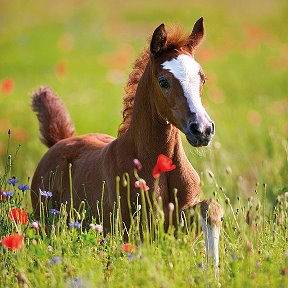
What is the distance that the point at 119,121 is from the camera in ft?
43.8

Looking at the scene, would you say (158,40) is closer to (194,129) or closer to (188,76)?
(188,76)

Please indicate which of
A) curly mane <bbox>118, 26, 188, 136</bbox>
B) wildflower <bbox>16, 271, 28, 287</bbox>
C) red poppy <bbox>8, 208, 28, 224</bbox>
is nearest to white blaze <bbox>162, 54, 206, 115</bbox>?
curly mane <bbox>118, 26, 188, 136</bbox>

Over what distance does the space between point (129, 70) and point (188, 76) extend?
11159mm

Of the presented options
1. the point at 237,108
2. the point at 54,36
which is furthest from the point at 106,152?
the point at 54,36

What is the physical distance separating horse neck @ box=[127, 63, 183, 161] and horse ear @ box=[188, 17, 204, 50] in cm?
35

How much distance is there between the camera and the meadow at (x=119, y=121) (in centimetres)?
486

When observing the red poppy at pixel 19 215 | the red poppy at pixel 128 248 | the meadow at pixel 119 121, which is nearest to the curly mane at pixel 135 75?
the meadow at pixel 119 121

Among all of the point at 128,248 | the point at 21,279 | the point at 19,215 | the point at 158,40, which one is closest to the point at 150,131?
the point at 158,40

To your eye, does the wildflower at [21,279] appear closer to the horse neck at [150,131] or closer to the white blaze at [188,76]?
the white blaze at [188,76]

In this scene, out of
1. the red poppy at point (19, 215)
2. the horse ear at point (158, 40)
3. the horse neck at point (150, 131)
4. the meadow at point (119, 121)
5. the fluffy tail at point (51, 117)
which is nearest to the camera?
the meadow at point (119, 121)

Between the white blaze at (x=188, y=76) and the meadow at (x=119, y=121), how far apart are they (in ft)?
1.58

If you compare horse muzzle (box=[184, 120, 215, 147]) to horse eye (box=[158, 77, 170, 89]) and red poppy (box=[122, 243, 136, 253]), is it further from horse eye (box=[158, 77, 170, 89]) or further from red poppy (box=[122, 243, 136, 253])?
red poppy (box=[122, 243, 136, 253])

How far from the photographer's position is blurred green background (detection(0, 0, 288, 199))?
36.4 ft

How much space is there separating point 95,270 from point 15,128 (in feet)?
27.5
